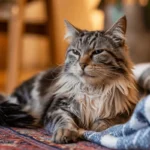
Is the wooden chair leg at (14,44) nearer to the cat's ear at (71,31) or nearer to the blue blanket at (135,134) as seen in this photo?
the cat's ear at (71,31)

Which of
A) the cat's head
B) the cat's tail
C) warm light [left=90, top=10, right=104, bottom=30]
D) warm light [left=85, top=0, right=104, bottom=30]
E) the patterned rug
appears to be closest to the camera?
the patterned rug

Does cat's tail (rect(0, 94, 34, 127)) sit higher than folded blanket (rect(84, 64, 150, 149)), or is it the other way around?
folded blanket (rect(84, 64, 150, 149))

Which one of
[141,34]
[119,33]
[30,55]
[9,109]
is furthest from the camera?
Result: [30,55]

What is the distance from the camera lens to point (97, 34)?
1.26 m

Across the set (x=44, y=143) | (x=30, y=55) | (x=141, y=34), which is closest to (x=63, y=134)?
(x=44, y=143)

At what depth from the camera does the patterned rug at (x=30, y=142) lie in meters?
0.97

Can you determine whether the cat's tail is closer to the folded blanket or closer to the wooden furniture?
the folded blanket

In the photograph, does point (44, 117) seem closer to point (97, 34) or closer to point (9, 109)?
point (9, 109)

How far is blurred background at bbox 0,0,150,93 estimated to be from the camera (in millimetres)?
2398

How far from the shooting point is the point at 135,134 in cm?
89

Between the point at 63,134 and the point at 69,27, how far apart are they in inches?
18.1

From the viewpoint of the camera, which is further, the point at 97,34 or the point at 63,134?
the point at 97,34

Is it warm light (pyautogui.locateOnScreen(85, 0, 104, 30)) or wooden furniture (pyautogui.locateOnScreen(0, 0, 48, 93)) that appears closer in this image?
wooden furniture (pyautogui.locateOnScreen(0, 0, 48, 93))

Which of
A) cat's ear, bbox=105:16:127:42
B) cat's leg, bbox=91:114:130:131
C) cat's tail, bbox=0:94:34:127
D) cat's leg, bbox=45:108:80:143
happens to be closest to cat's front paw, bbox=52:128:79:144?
cat's leg, bbox=45:108:80:143
